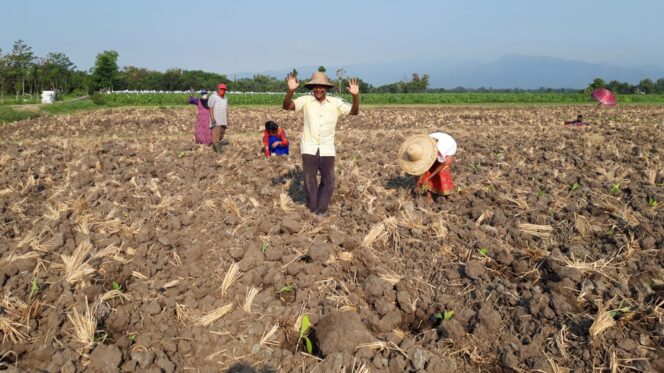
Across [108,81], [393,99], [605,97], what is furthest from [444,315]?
[108,81]

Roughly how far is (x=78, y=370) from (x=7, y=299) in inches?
39.6

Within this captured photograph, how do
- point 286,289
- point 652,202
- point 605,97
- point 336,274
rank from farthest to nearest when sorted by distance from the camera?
1. point 605,97
2. point 652,202
3. point 336,274
4. point 286,289

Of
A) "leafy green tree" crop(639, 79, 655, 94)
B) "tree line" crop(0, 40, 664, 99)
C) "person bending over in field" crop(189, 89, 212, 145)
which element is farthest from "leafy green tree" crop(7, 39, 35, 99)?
"leafy green tree" crop(639, 79, 655, 94)

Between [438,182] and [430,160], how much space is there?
1.76 feet

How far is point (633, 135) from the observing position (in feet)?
35.2

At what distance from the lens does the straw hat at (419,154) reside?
5.52 meters

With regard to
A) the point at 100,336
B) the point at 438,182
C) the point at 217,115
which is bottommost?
the point at 100,336

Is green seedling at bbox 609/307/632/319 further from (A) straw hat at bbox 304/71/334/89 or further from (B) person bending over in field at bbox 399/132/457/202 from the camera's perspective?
(A) straw hat at bbox 304/71/334/89

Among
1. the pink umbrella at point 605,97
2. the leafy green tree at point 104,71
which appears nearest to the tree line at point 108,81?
the leafy green tree at point 104,71

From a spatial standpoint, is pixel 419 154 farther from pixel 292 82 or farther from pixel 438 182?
pixel 292 82

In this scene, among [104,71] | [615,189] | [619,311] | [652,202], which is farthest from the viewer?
[104,71]

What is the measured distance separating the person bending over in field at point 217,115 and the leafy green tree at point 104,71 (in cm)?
5423

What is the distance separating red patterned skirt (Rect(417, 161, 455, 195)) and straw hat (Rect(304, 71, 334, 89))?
183 centimetres

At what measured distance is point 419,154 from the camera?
5527 millimetres
